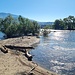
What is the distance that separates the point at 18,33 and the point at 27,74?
9765 centimetres

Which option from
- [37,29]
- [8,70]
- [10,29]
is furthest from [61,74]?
[37,29]

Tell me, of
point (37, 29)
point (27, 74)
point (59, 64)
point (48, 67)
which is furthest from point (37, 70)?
point (37, 29)

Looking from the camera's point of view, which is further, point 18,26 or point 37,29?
point 37,29

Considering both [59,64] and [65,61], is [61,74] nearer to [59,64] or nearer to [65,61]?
[59,64]

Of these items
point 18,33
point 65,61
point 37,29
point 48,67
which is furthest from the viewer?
point 37,29

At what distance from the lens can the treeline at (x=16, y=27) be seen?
388ft

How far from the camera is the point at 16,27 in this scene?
121m

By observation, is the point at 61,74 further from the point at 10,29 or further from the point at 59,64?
the point at 10,29

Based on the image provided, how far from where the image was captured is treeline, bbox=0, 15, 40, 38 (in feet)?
388

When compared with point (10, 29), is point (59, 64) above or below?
below

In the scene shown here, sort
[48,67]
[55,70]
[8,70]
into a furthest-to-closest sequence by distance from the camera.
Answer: [48,67] < [55,70] < [8,70]

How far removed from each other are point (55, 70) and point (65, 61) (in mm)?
8942

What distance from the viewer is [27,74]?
32.4m

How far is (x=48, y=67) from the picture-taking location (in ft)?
137
